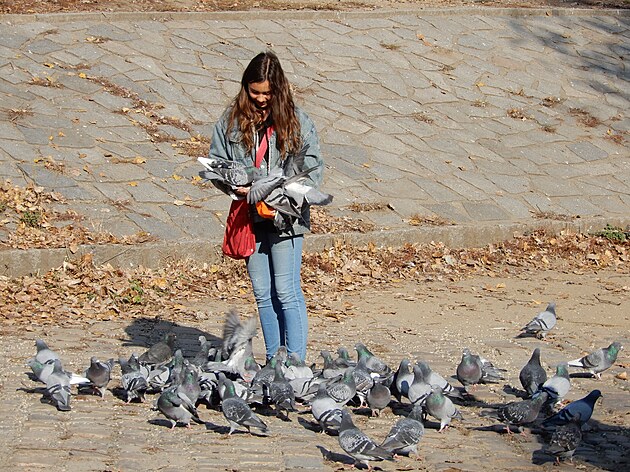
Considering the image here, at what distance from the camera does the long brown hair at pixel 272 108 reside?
6188mm

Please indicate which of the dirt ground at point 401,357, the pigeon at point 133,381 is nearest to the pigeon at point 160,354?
the dirt ground at point 401,357

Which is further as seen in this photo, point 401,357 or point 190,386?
point 401,357

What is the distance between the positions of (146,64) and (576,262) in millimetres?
5956

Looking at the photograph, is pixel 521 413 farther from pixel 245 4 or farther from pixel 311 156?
pixel 245 4

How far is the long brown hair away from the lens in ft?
20.3

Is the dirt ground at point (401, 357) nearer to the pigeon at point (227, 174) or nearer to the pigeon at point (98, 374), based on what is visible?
the pigeon at point (98, 374)

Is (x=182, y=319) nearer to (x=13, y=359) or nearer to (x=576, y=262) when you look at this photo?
(x=13, y=359)

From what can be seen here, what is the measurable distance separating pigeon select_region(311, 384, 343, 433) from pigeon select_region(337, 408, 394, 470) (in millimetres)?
330

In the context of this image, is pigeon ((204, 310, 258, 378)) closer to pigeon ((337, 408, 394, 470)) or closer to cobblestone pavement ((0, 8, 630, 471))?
cobblestone pavement ((0, 8, 630, 471))

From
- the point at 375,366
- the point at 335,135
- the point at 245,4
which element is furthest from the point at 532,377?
the point at 245,4

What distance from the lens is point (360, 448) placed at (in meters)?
5.38

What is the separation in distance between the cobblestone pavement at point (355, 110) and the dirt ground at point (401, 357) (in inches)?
49.7

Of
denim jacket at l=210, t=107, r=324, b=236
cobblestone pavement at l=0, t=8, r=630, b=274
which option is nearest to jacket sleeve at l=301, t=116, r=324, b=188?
denim jacket at l=210, t=107, r=324, b=236

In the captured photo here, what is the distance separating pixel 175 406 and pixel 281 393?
64cm
